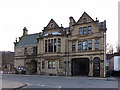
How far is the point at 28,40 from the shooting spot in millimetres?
50875

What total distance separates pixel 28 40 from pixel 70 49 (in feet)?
48.8

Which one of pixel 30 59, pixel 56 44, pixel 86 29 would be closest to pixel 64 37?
pixel 56 44

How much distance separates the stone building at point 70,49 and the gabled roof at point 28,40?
40cm

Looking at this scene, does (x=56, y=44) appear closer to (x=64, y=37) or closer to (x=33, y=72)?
(x=64, y=37)

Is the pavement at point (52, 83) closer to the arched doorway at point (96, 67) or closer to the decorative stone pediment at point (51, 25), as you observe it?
the arched doorway at point (96, 67)

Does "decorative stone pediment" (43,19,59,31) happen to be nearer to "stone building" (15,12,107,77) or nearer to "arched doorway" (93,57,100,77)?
"stone building" (15,12,107,77)

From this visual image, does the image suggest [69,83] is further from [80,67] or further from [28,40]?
[28,40]

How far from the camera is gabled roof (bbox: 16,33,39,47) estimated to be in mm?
48906

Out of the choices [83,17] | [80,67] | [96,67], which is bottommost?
[80,67]

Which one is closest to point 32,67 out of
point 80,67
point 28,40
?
point 28,40

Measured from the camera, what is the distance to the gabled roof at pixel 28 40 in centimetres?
4891

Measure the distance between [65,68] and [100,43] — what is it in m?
9.28

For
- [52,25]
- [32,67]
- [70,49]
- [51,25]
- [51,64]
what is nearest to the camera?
[70,49]

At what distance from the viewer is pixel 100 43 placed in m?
36.5
